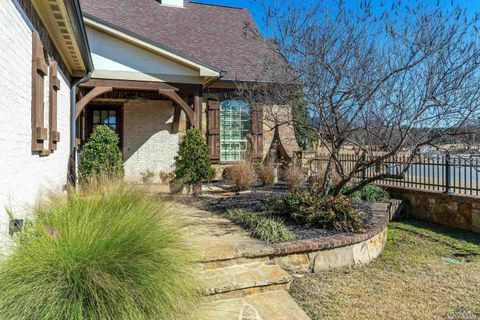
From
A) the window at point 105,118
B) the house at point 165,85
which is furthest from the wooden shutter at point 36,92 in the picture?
the window at point 105,118

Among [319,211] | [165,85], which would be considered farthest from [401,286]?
[165,85]

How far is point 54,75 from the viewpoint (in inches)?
209

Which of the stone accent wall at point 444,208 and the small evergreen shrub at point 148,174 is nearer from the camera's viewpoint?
the stone accent wall at point 444,208

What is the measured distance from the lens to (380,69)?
5.28m

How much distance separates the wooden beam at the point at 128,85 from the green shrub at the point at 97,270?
6.02m

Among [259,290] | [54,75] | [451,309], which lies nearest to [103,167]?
[54,75]

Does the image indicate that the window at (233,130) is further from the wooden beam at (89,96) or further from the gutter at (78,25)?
the gutter at (78,25)

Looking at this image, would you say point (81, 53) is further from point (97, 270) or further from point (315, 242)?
point (315, 242)

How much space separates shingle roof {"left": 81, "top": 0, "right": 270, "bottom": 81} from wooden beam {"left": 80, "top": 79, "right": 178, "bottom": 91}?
7.53 ft

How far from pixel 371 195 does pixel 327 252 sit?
156 inches

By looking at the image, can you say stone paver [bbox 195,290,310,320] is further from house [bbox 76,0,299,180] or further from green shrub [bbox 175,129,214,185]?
house [bbox 76,0,299,180]

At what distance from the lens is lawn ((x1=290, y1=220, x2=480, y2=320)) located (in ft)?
11.1

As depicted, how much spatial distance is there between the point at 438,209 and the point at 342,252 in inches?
150

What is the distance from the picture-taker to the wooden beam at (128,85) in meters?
8.62
